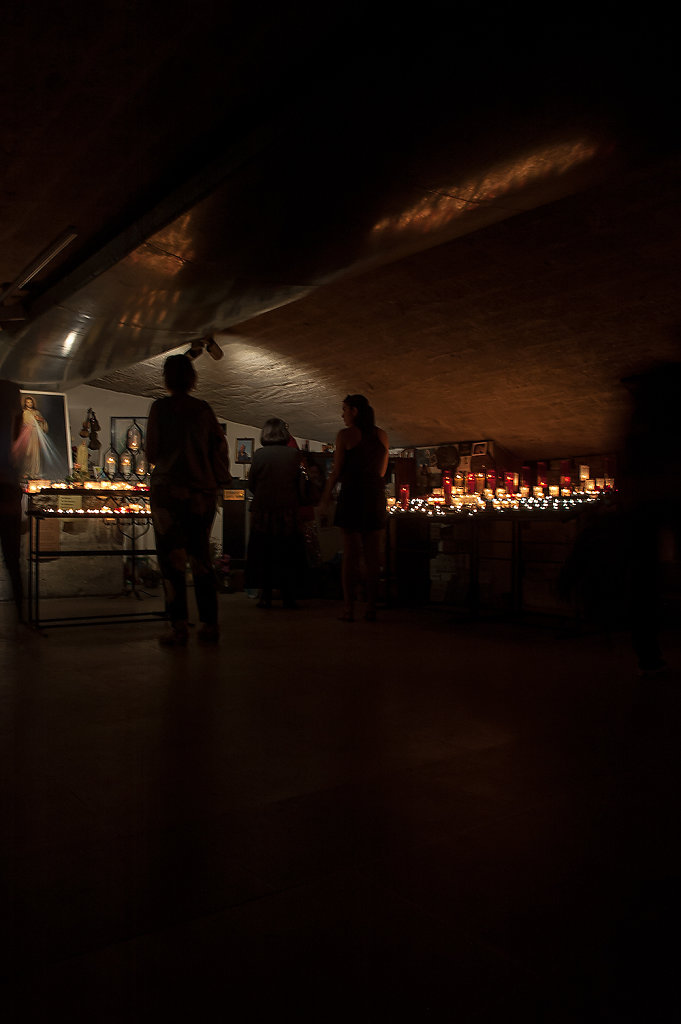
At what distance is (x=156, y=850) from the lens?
156 cm

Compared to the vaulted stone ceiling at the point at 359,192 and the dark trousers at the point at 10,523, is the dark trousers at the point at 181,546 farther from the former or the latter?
the vaulted stone ceiling at the point at 359,192

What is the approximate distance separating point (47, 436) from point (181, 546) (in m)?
4.89

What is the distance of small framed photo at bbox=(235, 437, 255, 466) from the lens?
31.0 ft

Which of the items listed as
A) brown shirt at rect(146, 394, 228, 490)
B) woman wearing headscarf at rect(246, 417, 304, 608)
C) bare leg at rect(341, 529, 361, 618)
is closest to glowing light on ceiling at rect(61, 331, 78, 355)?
woman wearing headscarf at rect(246, 417, 304, 608)

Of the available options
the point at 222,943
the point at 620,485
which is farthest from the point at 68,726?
the point at 620,485

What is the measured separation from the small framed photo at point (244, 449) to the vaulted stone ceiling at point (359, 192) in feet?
8.22

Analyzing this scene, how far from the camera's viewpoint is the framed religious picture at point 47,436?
820 centimetres

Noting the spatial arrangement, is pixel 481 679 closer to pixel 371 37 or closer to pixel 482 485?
pixel 371 37

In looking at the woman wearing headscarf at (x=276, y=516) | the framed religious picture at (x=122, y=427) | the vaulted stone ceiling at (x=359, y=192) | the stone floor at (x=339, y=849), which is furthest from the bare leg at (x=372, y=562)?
the framed religious picture at (x=122, y=427)

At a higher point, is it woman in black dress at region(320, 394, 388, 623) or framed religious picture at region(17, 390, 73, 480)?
framed religious picture at region(17, 390, 73, 480)

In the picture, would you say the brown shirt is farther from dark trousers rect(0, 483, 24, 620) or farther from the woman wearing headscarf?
the woman wearing headscarf

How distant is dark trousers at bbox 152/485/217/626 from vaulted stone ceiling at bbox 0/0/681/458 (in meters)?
1.34

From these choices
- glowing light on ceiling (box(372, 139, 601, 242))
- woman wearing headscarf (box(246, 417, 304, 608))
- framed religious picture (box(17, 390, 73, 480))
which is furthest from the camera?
framed religious picture (box(17, 390, 73, 480))

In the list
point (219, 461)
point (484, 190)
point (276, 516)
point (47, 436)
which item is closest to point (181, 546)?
point (219, 461)
